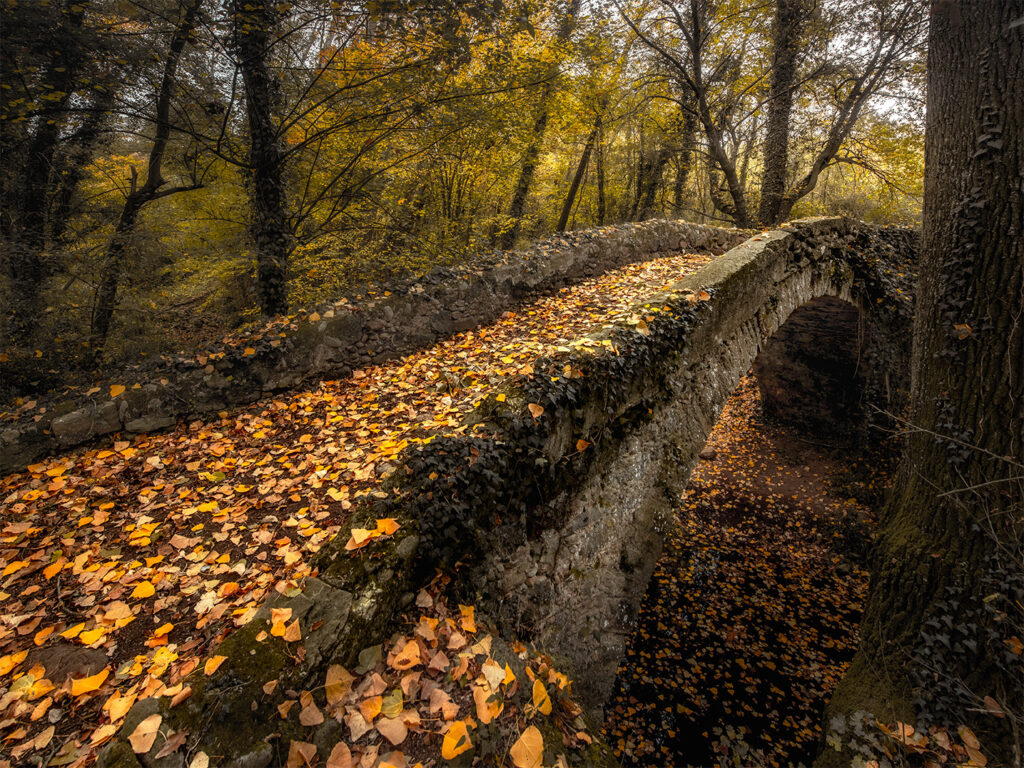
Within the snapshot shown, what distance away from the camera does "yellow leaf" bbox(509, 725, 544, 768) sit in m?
2.12

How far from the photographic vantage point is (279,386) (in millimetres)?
4910

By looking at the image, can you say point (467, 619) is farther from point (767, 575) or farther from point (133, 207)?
point (133, 207)

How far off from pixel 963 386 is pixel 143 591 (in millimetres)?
6589

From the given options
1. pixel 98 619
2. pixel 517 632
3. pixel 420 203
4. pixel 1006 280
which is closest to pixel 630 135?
pixel 420 203

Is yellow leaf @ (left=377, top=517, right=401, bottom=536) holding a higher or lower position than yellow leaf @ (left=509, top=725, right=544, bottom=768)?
higher

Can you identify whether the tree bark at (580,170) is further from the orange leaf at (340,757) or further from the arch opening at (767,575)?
the orange leaf at (340,757)

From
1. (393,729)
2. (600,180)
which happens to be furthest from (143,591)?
(600,180)

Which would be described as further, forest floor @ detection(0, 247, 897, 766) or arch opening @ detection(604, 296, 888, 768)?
arch opening @ detection(604, 296, 888, 768)

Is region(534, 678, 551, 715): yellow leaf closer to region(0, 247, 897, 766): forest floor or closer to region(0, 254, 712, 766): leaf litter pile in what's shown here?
region(0, 247, 897, 766): forest floor

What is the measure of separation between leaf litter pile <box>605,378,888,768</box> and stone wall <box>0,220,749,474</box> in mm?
5167

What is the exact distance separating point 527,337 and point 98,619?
4317 mm

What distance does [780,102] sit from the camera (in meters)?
9.50

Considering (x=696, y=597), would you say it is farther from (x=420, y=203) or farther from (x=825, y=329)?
(x=420, y=203)

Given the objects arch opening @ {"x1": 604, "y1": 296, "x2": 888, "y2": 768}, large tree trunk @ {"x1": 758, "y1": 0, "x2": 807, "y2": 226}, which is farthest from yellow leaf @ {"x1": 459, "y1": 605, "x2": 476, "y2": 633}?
large tree trunk @ {"x1": 758, "y1": 0, "x2": 807, "y2": 226}
